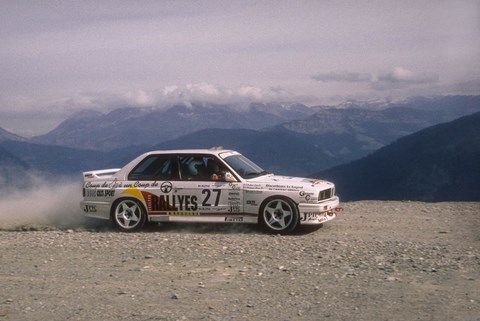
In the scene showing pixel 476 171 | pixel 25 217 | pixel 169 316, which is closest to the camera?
pixel 169 316

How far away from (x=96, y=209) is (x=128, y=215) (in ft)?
2.45

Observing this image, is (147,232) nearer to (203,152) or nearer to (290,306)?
(203,152)

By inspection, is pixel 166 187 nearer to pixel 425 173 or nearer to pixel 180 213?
pixel 180 213

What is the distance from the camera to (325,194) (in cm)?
1011

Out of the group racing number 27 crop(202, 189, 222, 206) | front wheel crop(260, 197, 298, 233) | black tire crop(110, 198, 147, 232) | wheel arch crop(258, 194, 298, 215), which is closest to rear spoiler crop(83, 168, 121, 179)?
black tire crop(110, 198, 147, 232)

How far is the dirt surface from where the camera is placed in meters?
5.32

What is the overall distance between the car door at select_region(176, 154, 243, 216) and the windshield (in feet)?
0.88

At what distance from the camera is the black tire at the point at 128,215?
10.4 meters

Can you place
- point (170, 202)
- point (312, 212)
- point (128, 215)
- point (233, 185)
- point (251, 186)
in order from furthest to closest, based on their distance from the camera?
point (128, 215)
point (170, 202)
point (233, 185)
point (251, 186)
point (312, 212)

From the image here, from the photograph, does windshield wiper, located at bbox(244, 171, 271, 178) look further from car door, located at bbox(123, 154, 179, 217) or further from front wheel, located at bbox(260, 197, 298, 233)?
car door, located at bbox(123, 154, 179, 217)

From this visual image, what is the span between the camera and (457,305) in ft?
17.4

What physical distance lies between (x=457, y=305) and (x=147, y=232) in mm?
6486

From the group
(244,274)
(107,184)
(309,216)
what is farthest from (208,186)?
(244,274)

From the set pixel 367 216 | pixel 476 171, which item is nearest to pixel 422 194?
pixel 476 171
